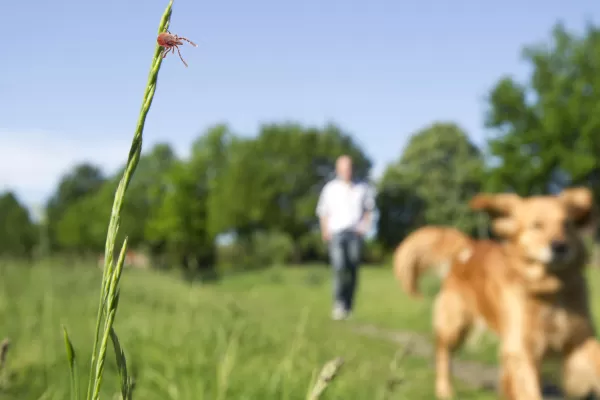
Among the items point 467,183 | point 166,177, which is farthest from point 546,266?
point 467,183

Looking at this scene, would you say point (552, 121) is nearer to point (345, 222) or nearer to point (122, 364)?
point (345, 222)

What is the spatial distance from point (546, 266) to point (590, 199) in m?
0.71

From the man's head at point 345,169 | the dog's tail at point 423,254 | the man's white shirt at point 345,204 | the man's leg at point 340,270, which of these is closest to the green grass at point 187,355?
the dog's tail at point 423,254

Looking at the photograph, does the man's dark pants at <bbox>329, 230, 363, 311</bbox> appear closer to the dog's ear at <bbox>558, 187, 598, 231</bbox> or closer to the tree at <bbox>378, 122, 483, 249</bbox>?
the dog's ear at <bbox>558, 187, 598, 231</bbox>

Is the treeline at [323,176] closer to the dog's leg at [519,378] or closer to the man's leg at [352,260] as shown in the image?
the man's leg at [352,260]

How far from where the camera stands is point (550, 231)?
363 centimetres

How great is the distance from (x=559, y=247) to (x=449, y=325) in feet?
5.67

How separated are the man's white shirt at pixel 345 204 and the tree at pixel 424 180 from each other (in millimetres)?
36635

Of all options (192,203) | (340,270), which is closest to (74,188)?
(192,203)

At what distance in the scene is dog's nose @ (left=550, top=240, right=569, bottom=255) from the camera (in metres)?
3.54

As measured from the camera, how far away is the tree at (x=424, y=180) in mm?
44844

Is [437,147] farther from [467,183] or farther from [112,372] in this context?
[112,372]

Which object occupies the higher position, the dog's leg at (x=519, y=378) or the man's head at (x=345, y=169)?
the man's head at (x=345, y=169)

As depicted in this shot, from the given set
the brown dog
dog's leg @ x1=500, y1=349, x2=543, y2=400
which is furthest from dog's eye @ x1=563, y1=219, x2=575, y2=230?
dog's leg @ x1=500, y1=349, x2=543, y2=400
